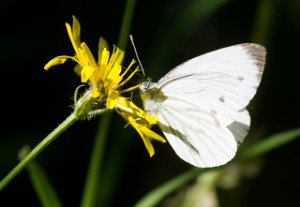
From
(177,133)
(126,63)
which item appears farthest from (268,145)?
(126,63)

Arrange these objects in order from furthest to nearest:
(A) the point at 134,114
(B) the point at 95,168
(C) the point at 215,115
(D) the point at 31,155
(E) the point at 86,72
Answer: (C) the point at 215,115
(B) the point at 95,168
(A) the point at 134,114
(E) the point at 86,72
(D) the point at 31,155

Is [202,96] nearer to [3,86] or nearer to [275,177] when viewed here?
[3,86]

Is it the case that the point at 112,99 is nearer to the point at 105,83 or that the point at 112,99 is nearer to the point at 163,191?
the point at 105,83

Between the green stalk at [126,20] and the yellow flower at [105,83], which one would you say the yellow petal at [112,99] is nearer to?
the yellow flower at [105,83]

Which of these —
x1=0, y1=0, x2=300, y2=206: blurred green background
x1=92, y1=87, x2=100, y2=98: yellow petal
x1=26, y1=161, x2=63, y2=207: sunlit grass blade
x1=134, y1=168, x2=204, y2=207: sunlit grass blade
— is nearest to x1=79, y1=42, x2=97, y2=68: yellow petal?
x1=92, y1=87, x2=100, y2=98: yellow petal

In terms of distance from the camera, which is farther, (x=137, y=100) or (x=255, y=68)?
(x=137, y=100)

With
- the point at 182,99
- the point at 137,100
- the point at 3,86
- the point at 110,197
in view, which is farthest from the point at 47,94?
the point at 182,99

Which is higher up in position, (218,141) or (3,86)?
(3,86)

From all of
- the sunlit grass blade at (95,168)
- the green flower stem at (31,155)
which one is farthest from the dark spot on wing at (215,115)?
the green flower stem at (31,155)
